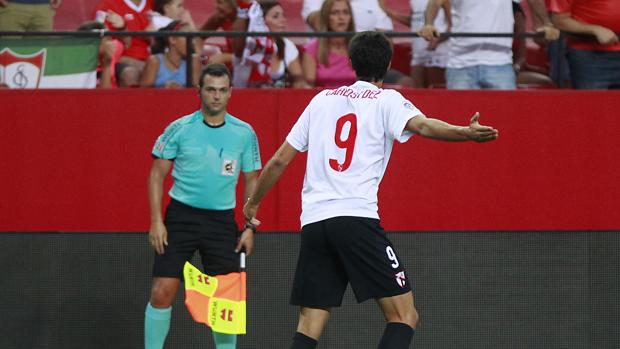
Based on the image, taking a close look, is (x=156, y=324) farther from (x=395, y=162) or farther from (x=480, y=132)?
(x=480, y=132)

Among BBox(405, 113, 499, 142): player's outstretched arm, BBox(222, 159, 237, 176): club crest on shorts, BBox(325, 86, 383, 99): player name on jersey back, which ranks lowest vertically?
BBox(222, 159, 237, 176): club crest on shorts

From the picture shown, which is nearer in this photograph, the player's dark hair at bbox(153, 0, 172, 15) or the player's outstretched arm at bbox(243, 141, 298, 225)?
the player's outstretched arm at bbox(243, 141, 298, 225)

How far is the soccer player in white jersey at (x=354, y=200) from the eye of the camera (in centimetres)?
689

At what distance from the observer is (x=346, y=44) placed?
972cm

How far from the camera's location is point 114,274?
31.4ft

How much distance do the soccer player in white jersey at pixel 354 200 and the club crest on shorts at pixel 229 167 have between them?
1.46 m

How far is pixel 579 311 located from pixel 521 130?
1.53 metres

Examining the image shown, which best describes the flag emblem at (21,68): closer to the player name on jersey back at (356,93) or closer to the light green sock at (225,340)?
the light green sock at (225,340)

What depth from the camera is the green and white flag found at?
373 inches

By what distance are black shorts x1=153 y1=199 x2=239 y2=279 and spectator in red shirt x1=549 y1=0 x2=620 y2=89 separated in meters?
3.27

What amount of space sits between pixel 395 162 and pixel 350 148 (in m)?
2.80

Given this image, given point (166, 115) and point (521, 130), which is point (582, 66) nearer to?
point (521, 130)

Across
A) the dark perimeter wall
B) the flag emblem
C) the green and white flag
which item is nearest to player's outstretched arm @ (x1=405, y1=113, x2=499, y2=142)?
the dark perimeter wall

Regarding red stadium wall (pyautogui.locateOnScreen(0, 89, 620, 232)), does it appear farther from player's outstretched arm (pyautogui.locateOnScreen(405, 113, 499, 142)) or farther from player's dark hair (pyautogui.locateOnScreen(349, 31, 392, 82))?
player's outstretched arm (pyautogui.locateOnScreen(405, 113, 499, 142))
